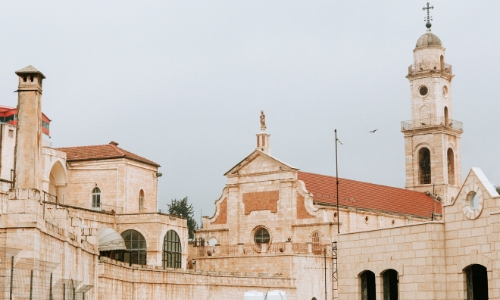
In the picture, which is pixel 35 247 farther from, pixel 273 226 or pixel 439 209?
pixel 439 209

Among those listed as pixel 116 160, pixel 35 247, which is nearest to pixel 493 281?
pixel 35 247

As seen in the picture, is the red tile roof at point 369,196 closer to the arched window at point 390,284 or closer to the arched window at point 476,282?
the arched window at point 390,284

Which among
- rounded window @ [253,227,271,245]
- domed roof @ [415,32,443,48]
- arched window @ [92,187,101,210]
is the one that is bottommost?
rounded window @ [253,227,271,245]

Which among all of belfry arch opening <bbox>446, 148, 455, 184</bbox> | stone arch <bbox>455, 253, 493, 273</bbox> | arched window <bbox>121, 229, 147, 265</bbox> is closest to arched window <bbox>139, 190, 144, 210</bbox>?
arched window <bbox>121, 229, 147, 265</bbox>

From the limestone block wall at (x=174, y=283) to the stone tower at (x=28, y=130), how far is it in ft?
32.9

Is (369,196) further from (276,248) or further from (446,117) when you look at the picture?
(446,117)

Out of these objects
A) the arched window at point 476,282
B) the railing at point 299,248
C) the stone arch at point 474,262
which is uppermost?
the railing at point 299,248

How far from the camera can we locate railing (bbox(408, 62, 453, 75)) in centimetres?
8125

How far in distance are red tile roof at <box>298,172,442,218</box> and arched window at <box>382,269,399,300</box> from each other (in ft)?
120

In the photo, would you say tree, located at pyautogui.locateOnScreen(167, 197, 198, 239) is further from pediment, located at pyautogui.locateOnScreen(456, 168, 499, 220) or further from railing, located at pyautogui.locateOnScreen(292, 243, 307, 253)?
pediment, located at pyautogui.locateOnScreen(456, 168, 499, 220)

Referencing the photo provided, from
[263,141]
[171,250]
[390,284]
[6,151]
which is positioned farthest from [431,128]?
[390,284]

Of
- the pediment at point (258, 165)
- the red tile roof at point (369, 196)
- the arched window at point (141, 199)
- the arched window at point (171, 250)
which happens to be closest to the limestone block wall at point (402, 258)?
the arched window at point (171, 250)

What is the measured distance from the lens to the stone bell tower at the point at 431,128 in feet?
265

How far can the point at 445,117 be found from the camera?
269 ft
